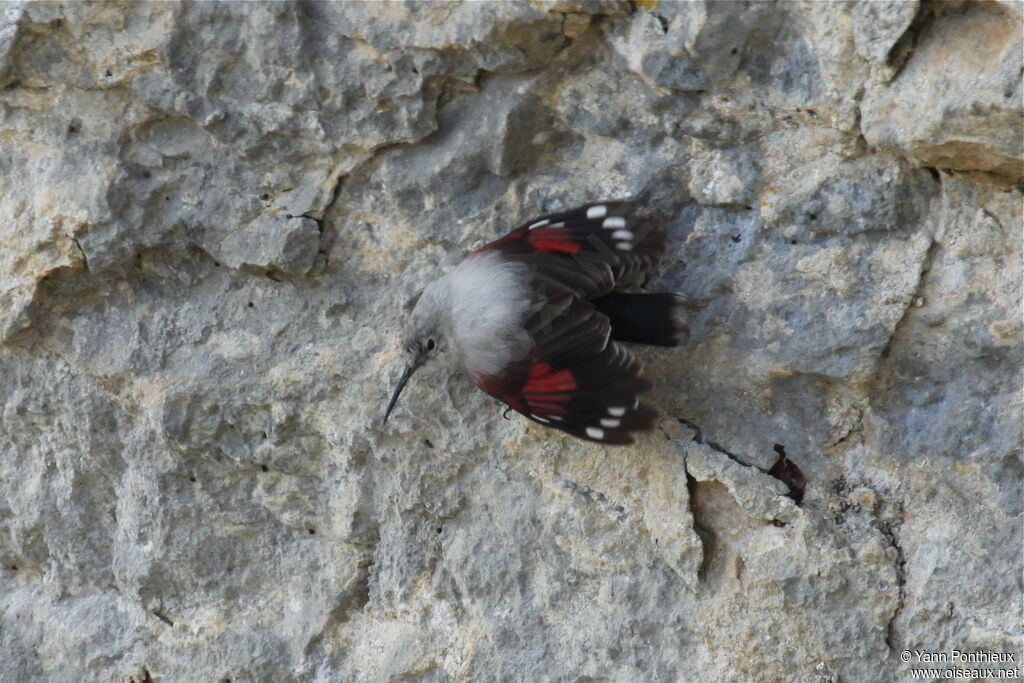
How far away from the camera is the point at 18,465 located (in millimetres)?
3250

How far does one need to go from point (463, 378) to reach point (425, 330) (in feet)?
0.72

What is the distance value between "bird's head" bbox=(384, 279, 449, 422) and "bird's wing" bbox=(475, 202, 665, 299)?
156mm

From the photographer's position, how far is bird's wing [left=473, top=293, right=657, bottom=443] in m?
2.52

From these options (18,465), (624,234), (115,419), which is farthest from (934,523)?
(18,465)

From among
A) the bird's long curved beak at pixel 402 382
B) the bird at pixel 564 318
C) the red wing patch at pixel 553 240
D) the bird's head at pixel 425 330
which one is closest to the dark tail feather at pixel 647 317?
the bird at pixel 564 318

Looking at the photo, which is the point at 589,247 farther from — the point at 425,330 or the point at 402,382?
the point at 402,382

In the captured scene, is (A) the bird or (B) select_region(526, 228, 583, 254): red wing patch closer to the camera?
(A) the bird

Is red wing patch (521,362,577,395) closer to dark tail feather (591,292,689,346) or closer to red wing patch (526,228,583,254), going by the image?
dark tail feather (591,292,689,346)

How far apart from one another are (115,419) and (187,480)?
0.27 m

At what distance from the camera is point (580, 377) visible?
2.52 meters

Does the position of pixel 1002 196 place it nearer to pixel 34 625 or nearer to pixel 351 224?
pixel 351 224

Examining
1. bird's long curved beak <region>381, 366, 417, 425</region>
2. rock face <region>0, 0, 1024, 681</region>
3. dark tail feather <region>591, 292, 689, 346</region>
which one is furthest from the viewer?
bird's long curved beak <region>381, 366, 417, 425</region>

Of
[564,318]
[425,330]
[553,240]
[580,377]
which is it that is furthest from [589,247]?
[425,330]

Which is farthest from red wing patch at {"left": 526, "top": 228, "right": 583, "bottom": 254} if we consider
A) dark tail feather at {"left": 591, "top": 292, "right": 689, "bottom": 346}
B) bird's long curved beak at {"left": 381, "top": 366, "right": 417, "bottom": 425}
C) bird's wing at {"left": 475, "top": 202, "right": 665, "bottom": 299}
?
bird's long curved beak at {"left": 381, "top": 366, "right": 417, "bottom": 425}
